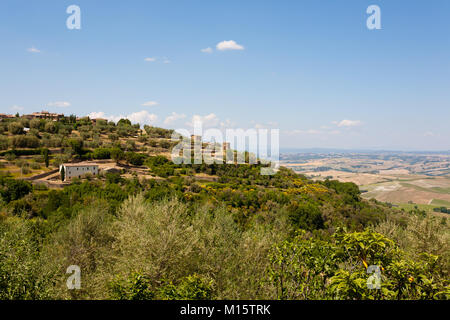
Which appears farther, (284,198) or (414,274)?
(284,198)

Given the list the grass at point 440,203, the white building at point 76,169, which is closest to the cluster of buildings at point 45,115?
the white building at point 76,169

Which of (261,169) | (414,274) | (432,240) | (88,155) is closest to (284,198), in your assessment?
(261,169)

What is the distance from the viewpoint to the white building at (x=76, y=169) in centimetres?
4656

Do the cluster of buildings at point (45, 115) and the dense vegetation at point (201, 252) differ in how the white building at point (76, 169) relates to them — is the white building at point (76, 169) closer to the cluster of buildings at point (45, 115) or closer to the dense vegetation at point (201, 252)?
the dense vegetation at point (201, 252)

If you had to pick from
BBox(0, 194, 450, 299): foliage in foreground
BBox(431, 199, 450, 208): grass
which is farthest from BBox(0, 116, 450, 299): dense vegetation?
BBox(431, 199, 450, 208): grass

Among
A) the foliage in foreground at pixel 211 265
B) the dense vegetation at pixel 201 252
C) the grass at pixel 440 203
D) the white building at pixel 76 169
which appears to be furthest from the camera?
the grass at pixel 440 203

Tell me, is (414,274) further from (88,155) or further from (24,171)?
(88,155)

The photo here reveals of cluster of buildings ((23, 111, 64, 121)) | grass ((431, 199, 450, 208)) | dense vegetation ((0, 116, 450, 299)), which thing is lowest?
grass ((431, 199, 450, 208))

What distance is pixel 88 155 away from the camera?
2245 inches

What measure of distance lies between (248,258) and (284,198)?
33398 millimetres

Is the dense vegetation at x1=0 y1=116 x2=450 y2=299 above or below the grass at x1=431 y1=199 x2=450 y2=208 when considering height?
above

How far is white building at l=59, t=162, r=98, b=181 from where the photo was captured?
46562 mm

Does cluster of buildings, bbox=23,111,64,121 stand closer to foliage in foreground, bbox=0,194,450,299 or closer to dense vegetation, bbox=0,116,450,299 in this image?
dense vegetation, bbox=0,116,450,299
